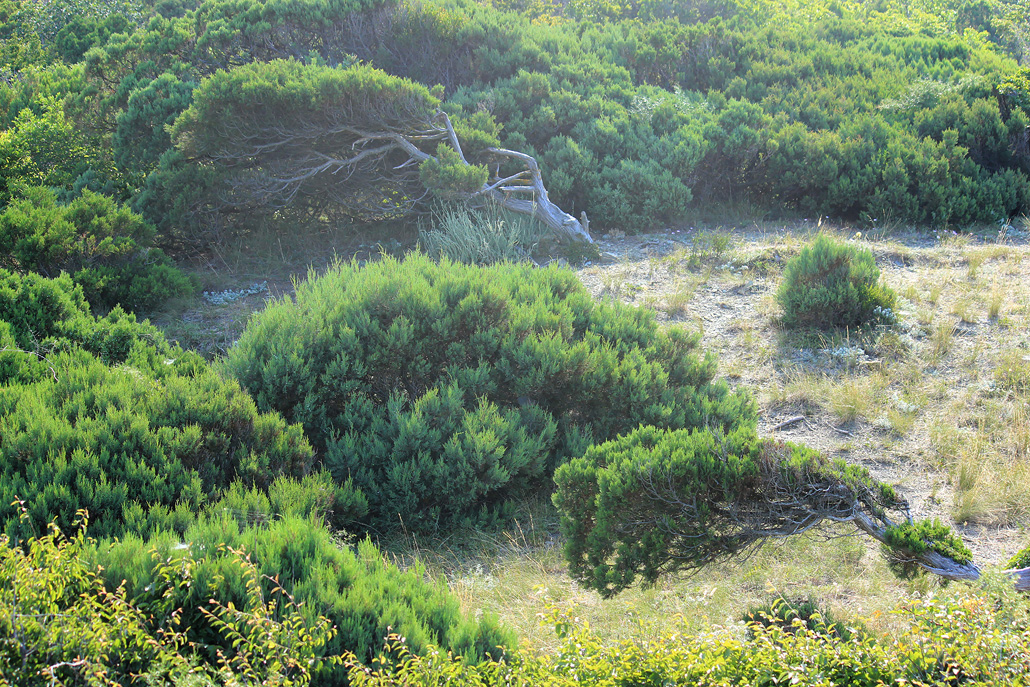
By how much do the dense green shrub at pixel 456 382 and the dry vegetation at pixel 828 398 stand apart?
39cm

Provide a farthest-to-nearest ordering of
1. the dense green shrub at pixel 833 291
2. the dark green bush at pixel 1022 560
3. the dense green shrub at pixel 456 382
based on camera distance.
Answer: the dense green shrub at pixel 833 291, the dense green shrub at pixel 456 382, the dark green bush at pixel 1022 560

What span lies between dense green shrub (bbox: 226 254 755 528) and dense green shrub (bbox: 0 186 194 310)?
292 centimetres

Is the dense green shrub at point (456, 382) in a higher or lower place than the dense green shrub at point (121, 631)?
lower

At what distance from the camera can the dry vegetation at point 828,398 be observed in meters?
3.62

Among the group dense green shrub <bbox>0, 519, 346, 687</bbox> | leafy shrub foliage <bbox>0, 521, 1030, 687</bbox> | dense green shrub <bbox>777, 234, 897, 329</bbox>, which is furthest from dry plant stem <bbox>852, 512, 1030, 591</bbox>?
dense green shrub <bbox>777, 234, 897, 329</bbox>

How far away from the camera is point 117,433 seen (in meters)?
3.71

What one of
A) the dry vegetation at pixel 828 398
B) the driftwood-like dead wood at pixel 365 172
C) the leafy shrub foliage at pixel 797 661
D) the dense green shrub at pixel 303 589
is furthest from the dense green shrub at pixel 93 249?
the leafy shrub foliage at pixel 797 661

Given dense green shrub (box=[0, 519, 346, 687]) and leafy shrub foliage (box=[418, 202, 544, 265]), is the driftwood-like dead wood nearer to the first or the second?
leafy shrub foliage (box=[418, 202, 544, 265])

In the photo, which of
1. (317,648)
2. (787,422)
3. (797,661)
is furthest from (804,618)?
(787,422)

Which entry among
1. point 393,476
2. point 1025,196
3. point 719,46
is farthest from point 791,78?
point 393,476

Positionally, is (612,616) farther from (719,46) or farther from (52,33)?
(52,33)

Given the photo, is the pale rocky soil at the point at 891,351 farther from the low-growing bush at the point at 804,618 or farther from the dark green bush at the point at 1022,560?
the low-growing bush at the point at 804,618

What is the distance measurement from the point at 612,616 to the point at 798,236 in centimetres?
689

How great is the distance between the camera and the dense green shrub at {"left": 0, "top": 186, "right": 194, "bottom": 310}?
6996 millimetres
